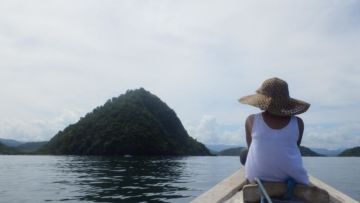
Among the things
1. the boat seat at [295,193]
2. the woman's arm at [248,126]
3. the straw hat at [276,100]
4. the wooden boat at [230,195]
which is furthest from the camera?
the wooden boat at [230,195]

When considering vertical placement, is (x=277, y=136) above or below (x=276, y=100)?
below

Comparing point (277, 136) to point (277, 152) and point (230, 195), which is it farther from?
point (230, 195)

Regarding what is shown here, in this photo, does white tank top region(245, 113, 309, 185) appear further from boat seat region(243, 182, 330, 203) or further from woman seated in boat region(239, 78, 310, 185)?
boat seat region(243, 182, 330, 203)

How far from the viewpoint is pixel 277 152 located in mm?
5551

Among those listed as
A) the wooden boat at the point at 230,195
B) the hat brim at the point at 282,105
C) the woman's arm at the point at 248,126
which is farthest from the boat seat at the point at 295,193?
the hat brim at the point at 282,105

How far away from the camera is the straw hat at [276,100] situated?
5.58m

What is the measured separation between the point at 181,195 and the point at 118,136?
16548 centimetres

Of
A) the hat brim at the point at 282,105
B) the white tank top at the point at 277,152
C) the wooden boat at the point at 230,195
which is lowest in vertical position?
the wooden boat at the point at 230,195

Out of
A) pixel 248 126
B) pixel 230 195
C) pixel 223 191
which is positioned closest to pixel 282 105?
pixel 248 126

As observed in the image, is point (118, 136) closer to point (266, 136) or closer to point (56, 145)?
point (56, 145)

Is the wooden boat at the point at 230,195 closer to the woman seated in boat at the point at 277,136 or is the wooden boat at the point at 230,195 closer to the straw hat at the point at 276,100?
the woman seated in boat at the point at 277,136

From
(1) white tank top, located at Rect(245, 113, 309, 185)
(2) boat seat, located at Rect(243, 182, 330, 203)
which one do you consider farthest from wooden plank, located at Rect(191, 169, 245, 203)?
(1) white tank top, located at Rect(245, 113, 309, 185)

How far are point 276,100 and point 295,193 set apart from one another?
1.20m

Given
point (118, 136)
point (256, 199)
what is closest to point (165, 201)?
point (256, 199)
